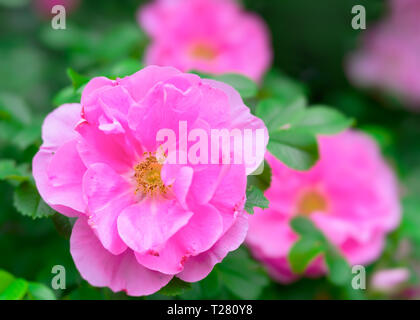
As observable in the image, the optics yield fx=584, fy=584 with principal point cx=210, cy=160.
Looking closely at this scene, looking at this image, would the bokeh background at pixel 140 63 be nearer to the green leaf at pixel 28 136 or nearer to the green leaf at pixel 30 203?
the green leaf at pixel 28 136

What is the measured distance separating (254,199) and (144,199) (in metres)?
0.14

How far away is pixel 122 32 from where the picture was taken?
1.45m

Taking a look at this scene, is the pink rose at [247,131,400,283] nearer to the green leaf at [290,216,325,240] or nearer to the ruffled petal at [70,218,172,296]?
the green leaf at [290,216,325,240]

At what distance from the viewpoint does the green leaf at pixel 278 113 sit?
0.89 meters

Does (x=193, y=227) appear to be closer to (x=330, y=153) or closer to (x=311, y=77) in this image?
(x=330, y=153)

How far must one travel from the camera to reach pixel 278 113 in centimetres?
91

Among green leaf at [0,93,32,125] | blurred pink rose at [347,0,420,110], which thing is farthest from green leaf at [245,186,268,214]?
blurred pink rose at [347,0,420,110]

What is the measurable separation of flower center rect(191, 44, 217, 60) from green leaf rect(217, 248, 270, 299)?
0.71 m

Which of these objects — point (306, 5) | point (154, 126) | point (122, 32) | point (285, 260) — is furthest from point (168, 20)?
point (154, 126)

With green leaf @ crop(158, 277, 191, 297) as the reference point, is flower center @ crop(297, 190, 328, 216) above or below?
above

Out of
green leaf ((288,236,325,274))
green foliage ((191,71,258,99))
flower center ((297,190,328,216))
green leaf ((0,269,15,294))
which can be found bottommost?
green leaf ((0,269,15,294))

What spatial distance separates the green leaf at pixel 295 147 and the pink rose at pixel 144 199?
0.39 ft

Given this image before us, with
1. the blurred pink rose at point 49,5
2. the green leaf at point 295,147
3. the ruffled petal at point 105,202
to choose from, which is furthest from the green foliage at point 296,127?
the blurred pink rose at point 49,5

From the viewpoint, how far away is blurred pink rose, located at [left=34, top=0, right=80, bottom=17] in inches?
71.9
